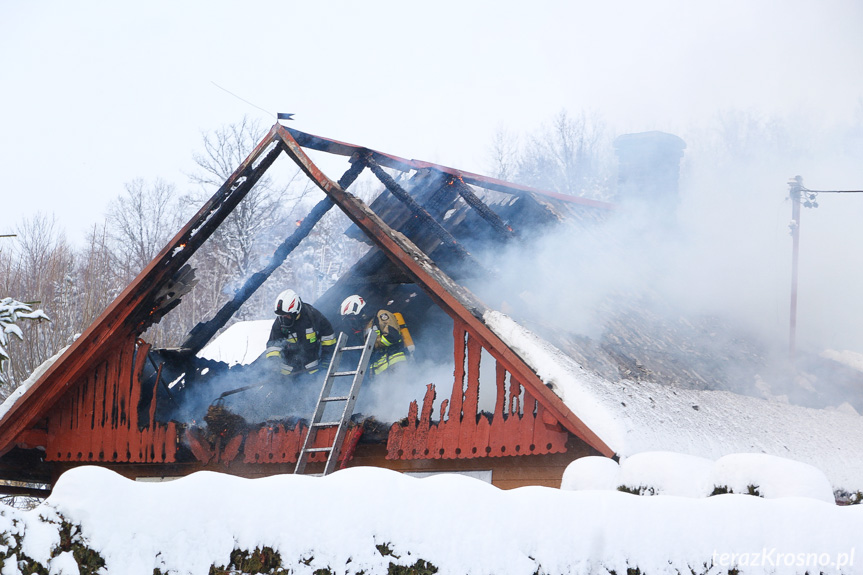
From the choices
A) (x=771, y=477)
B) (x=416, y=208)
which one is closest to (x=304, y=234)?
(x=416, y=208)

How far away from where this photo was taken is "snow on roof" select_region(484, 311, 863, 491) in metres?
6.96

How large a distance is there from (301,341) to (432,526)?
6.36m

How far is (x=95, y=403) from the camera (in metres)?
9.72

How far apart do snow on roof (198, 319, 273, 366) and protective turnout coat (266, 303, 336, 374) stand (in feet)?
33.3

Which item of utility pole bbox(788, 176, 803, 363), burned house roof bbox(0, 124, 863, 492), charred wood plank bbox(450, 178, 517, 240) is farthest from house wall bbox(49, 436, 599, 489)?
→ utility pole bbox(788, 176, 803, 363)

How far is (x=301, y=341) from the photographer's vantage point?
9.99 metres

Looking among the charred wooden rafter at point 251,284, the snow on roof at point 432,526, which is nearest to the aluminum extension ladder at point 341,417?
the charred wooden rafter at point 251,284

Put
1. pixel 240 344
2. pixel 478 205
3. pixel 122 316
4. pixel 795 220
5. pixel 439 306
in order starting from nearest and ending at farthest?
pixel 439 306, pixel 122 316, pixel 478 205, pixel 795 220, pixel 240 344

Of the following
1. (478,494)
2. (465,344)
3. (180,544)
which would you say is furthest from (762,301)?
(180,544)

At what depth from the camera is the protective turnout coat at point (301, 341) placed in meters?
9.95

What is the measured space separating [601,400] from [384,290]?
17.8 ft

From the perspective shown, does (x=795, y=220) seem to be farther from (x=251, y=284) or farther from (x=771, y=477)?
(x=771, y=477)

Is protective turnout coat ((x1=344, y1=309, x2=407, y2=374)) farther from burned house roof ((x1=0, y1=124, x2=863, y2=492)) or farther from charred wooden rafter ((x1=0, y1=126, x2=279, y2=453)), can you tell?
charred wooden rafter ((x1=0, y1=126, x2=279, y2=453))

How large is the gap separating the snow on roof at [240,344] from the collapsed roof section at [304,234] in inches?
382
